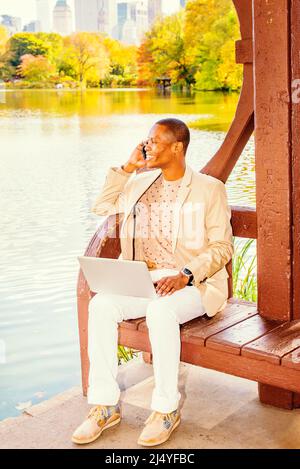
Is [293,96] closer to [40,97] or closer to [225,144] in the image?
[225,144]

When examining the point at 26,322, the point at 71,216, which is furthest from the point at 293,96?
the point at 71,216

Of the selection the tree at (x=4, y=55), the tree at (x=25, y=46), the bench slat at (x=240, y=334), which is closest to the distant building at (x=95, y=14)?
the bench slat at (x=240, y=334)

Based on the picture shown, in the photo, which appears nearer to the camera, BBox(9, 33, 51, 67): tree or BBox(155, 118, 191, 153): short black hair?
BBox(155, 118, 191, 153): short black hair

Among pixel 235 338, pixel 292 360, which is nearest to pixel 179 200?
pixel 235 338

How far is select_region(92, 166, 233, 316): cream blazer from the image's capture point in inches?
117

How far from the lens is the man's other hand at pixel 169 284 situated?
2.90 metres

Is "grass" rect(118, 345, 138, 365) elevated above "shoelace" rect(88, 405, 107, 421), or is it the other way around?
"shoelace" rect(88, 405, 107, 421)

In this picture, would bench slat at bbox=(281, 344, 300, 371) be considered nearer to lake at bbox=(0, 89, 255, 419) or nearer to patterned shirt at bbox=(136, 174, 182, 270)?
patterned shirt at bbox=(136, 174, 182, 270)

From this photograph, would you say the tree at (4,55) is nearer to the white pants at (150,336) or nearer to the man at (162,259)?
the man at (162,259)

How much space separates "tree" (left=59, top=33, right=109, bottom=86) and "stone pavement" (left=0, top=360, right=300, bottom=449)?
15695 mm

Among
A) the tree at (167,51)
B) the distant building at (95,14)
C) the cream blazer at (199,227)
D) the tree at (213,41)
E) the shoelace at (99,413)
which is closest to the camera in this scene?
the shoelace at (99,413)

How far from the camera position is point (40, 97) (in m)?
28.8

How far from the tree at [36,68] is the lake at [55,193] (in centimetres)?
197

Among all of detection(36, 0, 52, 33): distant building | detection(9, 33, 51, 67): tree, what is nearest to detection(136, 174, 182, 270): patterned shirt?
detection(36, 0, 52, 33): distant building
